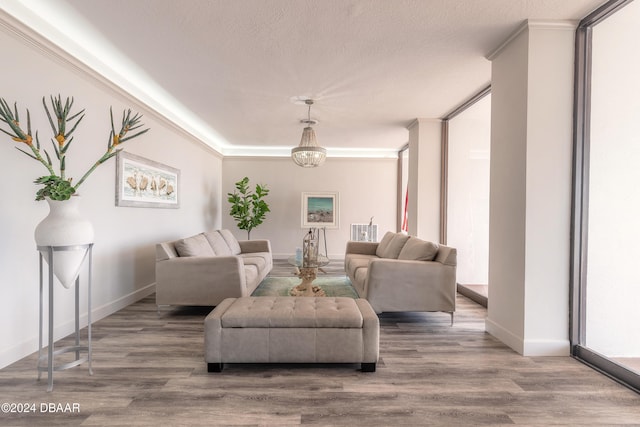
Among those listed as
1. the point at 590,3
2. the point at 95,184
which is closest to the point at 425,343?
the point at 590,3

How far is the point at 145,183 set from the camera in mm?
4504

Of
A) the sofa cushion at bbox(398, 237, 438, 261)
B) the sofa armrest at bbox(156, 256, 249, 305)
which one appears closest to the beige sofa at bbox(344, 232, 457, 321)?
the sofa cushion at bbox(398, 237, 438, 261)

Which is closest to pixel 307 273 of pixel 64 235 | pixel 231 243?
pixel 231 243

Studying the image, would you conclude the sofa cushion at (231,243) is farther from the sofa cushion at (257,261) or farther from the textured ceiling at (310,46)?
the textured ceiling at (310,46)

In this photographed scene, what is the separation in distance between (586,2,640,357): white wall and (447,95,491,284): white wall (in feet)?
5.84

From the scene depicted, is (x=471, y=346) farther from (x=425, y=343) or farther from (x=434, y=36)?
(x=434, y=36)

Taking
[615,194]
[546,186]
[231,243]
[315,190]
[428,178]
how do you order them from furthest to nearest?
[315,190] < [231,243] < [428,178] < [546,186] < [615,194]

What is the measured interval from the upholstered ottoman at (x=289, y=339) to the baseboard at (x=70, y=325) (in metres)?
1.52

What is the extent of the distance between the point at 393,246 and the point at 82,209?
3770 mm

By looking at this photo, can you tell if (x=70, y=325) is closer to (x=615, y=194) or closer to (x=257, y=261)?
(x=257, y=261)

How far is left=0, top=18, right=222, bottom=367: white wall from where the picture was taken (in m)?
2.54

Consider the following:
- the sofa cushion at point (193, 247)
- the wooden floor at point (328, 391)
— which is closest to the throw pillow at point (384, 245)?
the wooden floor at point (328, 391)

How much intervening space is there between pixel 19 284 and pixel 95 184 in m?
1.27

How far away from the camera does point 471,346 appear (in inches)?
118
